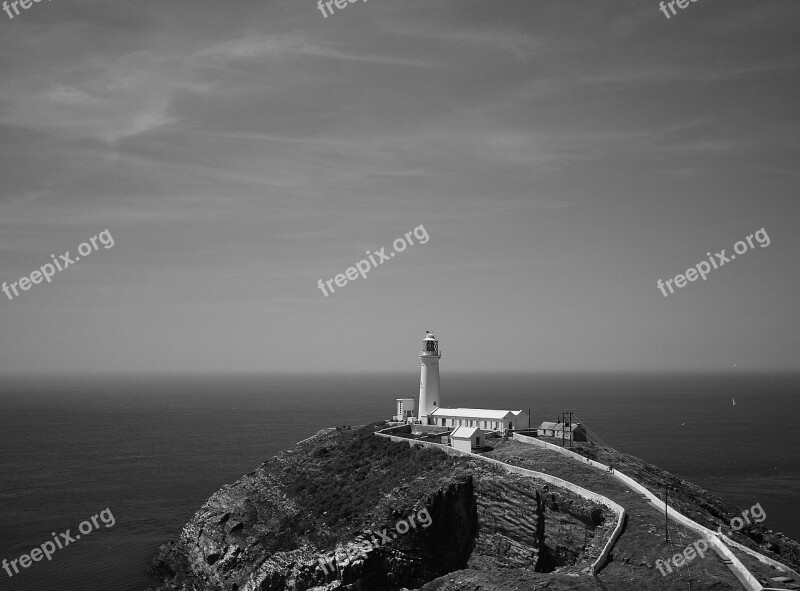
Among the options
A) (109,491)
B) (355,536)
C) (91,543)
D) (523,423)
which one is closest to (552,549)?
(355,536)

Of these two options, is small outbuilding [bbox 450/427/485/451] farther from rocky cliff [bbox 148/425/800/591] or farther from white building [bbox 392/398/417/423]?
white building [bbox 392/398/417/423]

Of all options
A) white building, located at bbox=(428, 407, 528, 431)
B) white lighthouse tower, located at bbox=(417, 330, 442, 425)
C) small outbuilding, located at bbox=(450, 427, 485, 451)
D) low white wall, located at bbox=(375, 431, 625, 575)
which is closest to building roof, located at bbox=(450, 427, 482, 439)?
small outbuilding, located at bbox=(450, 427, 485, 451)

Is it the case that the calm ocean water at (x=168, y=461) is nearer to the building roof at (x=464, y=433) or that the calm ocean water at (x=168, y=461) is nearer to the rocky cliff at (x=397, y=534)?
the rocky cliff at (x=397, y=534)

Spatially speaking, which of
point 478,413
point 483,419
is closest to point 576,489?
point 483,419

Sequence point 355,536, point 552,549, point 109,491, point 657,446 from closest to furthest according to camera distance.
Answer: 1. point 552,549
2. point 355,536
3. point 109,491
4. point 657,446

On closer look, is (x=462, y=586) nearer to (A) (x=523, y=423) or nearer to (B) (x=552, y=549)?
(B) (x=552, y=549)

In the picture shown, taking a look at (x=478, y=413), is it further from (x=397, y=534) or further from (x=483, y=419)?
(x=397, y=534)
